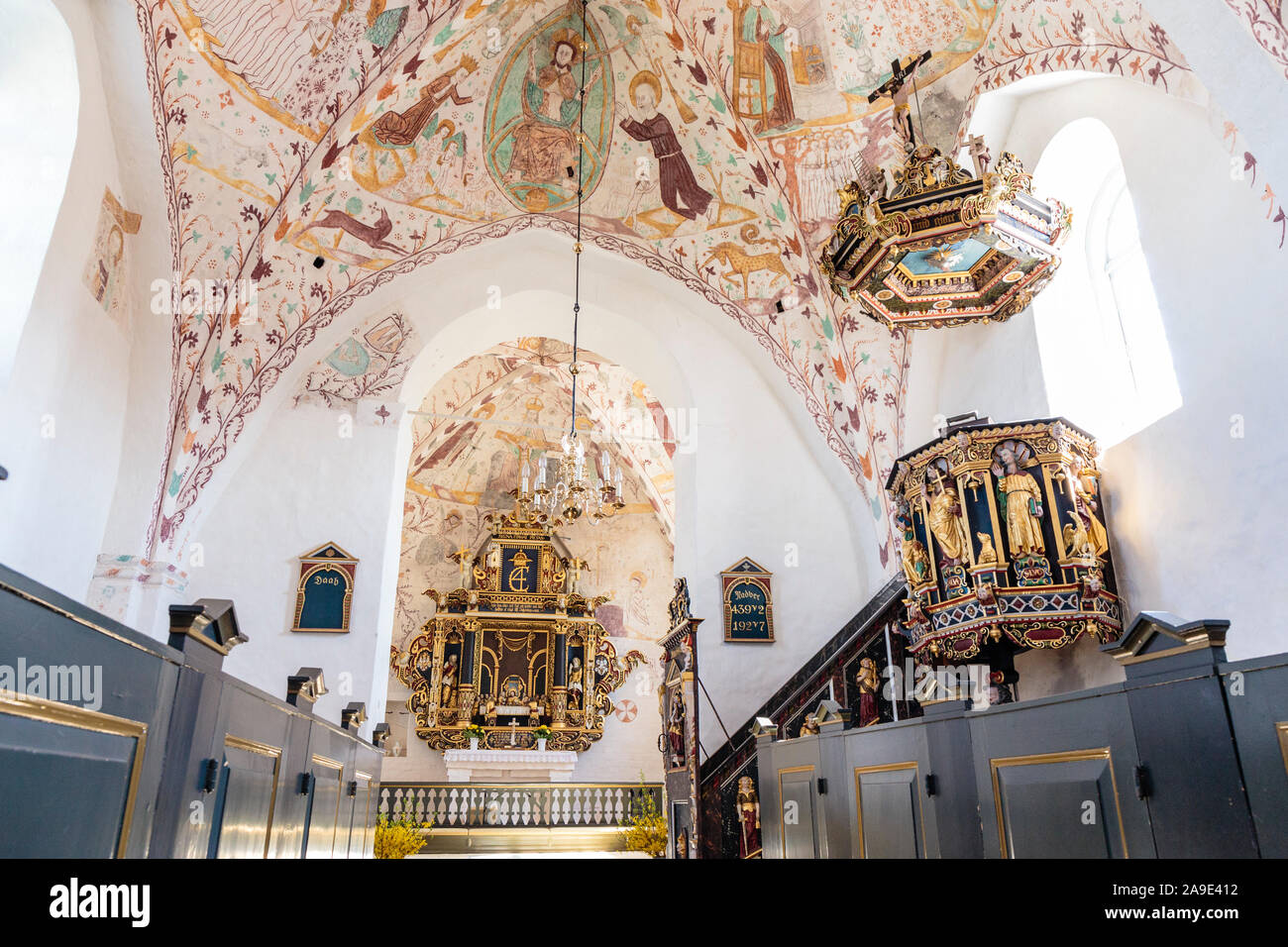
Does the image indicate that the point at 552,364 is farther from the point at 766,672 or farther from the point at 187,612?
the point at 187,612

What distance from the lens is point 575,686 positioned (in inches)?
603

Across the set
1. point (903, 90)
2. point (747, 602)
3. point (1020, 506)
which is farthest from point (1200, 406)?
point (747, 602)

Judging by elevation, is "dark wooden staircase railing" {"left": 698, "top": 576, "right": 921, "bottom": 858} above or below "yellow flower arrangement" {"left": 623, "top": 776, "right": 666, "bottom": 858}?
above

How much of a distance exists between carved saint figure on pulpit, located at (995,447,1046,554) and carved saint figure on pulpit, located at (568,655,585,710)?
10462mm

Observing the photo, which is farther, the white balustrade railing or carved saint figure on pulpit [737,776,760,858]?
the white balustrade railing

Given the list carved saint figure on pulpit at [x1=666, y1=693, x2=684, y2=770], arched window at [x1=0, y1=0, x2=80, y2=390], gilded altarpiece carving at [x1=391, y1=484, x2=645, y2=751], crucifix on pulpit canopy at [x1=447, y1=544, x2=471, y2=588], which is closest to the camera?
arched window at [x1=0, y1=0, x2=80, y2=390]

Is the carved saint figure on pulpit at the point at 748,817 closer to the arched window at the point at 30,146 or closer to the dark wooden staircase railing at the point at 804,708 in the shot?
the dark wooden staircase railing at the point at 804,708

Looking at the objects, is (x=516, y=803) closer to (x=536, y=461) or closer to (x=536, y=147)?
(x=536, y=461)

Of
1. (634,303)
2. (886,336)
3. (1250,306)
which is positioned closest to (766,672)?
(886,336)

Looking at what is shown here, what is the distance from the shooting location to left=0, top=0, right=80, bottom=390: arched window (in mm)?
6398

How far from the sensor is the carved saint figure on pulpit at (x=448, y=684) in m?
14.8

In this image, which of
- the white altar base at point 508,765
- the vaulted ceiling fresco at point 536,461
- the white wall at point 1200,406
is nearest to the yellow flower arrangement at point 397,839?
the white altar base at point 508,765

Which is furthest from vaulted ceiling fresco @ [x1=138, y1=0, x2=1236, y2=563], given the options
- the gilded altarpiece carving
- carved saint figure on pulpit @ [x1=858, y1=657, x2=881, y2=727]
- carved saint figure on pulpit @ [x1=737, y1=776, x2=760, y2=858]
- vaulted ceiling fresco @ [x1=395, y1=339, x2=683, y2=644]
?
the gilded altarpiece carving

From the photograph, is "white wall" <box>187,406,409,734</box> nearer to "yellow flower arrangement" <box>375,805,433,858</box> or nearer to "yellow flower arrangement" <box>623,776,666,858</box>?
"yellow flower arrangement" <box>375,805,433,858</box>
